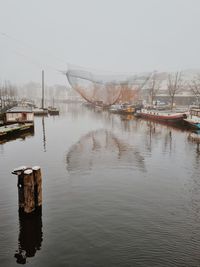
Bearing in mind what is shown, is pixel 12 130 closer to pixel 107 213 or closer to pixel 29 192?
pixel 29 192

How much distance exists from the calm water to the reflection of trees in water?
0.09 metres

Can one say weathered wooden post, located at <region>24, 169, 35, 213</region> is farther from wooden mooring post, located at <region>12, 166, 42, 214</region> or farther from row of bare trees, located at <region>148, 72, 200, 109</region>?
row of bare trees, located at <region>148, 72, 200, 109</region>

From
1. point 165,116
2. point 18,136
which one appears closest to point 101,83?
point 165,116

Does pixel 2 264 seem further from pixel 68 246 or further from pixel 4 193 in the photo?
pixel 4 193

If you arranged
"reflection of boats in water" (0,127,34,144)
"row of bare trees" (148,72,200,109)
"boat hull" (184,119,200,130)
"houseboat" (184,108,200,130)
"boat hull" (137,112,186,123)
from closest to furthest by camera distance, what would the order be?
"reflection of boats in water" (0,127,34,144) → "boat hull" (184,119,200,130) → "houseboat" (184,108,200,130) → "boat hull" (137,112,186,123) → "row of bare trees" (148,72,200,109)

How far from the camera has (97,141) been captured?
32781 mm

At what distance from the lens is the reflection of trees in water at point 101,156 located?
69.4 feet

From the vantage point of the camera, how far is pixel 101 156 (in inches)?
961

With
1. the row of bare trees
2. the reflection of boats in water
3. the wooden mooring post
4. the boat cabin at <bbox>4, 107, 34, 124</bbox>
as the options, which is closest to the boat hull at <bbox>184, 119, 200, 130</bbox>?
the row of bare trees

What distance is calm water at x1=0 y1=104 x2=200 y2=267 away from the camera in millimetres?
9484

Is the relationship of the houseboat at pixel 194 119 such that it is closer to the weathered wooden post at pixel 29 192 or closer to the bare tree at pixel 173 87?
the bare tree at pixel 173 87

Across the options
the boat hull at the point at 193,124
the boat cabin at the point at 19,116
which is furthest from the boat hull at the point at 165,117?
the boat cabin at the point at 19,116

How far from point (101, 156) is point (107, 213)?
1197 cm

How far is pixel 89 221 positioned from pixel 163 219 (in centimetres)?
336
